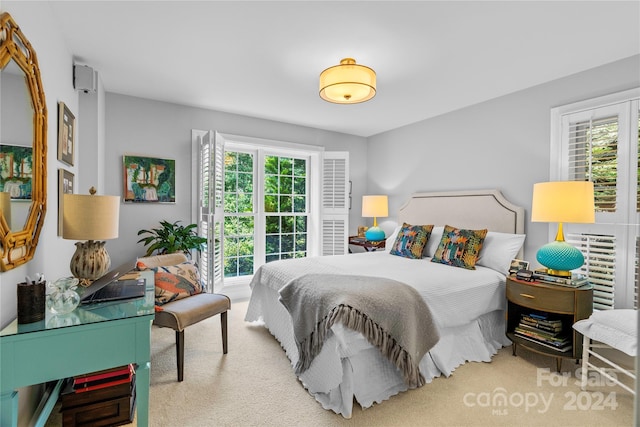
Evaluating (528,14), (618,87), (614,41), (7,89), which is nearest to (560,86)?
(618,87)

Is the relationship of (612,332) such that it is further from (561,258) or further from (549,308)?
(561,258)

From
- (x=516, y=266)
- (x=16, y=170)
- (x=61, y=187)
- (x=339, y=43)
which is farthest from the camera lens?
(x=516, y=266)

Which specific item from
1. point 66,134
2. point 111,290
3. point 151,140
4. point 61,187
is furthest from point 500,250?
point 151,140

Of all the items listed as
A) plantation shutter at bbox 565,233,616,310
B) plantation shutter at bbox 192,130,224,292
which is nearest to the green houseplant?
plantation shutter at bbox 192,130,224,292

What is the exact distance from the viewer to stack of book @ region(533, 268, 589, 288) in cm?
236

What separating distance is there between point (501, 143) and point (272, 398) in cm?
336

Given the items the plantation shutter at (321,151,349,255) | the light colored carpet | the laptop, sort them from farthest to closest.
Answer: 1. the plantation shutter at (321,151,349,255)
2. the light colored carpet
3. the laptop

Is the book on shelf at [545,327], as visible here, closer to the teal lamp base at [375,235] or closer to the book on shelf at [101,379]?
the teal lamp base at [375,235]

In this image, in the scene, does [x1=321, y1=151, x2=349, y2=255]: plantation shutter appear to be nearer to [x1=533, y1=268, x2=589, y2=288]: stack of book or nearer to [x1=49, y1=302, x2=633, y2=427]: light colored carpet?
[x1=49, y1=302, x2=633, y2=427]: light colored carpet

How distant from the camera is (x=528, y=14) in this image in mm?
1997

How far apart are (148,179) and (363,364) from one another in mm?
3102

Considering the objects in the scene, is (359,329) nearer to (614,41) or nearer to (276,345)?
(276,345)

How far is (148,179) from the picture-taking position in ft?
11.8

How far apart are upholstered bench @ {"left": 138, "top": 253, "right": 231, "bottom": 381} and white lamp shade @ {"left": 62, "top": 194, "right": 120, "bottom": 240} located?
789 millimetres
